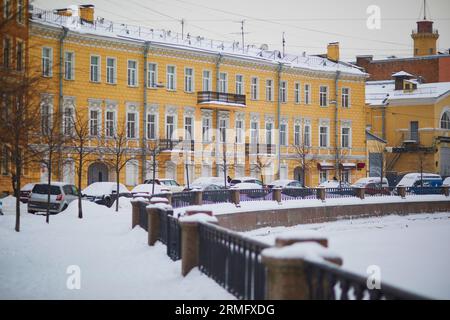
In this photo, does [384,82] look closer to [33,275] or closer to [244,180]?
[244,180]

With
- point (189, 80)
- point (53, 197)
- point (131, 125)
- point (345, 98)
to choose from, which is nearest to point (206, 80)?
point (189, 80)

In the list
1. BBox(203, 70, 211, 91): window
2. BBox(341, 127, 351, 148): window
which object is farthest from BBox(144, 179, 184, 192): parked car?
BBox(341, 127, 351, 148): window

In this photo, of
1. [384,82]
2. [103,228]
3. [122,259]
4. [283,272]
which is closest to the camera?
[283,272]

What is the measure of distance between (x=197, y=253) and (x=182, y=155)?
32.8 metres

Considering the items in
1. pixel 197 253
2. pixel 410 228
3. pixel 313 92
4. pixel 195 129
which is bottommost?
pixel 410 228

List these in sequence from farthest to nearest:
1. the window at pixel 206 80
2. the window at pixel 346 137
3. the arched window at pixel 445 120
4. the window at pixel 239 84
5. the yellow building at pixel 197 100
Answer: the arched window at pixel 445 120
the window at pixel 346 137
the window at pixel 239 84
the window at pixel 206 80
the yellow building at pixel 197 100

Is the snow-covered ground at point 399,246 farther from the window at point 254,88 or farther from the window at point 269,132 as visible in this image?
the window at point 254,88

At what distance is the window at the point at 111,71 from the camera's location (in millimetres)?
41438

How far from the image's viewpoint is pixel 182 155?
4412 cm

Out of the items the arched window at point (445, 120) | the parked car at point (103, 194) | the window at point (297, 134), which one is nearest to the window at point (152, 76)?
the parked car at point (103, 194)

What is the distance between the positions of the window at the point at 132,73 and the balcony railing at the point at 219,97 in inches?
210

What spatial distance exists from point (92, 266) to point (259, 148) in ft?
121

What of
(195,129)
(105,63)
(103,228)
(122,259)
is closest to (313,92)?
(195,129)

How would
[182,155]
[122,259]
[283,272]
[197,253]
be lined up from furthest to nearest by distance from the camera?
[182,155] < [122,259] < [197,253] < [283,272]
